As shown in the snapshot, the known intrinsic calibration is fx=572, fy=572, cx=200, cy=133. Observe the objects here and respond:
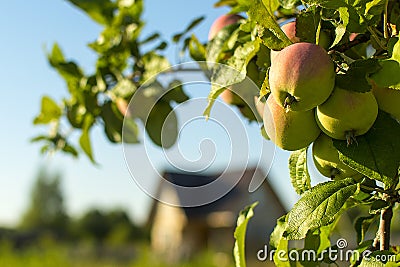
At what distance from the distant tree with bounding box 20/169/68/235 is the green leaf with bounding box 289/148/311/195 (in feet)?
80.0

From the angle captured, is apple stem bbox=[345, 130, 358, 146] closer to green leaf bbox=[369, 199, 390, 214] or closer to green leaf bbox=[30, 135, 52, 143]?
green leaf bbox=[369, 199, 390, 214]

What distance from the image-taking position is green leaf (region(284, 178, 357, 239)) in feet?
1.49

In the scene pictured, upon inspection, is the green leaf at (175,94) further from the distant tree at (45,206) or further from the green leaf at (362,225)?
the distant tree at (45,206)

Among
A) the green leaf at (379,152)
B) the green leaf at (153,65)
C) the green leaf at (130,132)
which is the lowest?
the green leaf at (130,132)

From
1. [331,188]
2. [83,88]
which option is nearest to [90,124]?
[83,88]

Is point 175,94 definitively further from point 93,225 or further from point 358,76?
point 93,225

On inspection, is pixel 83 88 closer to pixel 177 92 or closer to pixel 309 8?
pixel 177 92

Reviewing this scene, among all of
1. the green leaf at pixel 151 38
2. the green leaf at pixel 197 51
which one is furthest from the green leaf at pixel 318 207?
the green leaf at pixel 151 38

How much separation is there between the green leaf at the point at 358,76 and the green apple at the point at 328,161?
6 centimetres

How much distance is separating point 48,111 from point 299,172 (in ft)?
2.50

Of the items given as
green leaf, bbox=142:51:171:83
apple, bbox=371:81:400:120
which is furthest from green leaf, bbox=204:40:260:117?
green leaf, bbox=142:51:171:83

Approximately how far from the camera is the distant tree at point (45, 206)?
24625mm

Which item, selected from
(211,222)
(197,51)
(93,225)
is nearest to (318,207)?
(197,51)

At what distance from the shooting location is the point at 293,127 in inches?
17.8
